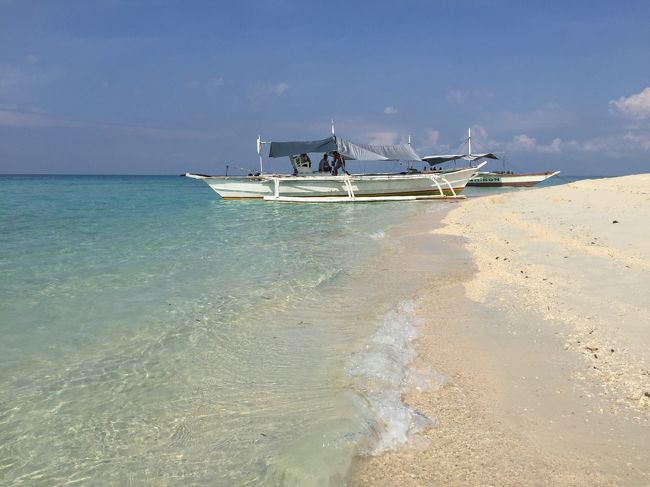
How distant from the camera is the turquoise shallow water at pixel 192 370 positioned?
3.09 meters

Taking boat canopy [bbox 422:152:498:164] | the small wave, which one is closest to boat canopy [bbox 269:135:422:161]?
boat canopy [bbox 422:152:498:164]

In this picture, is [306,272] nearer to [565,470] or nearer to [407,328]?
[407,328]

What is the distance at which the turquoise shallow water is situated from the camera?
309 centimetres

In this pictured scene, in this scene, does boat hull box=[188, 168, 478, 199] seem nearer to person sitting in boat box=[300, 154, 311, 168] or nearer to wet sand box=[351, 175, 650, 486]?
person sitting in boat box=[300, 154, 311, 168]

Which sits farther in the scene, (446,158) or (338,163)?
(446,158)

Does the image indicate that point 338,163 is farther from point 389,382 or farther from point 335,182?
point 389,382

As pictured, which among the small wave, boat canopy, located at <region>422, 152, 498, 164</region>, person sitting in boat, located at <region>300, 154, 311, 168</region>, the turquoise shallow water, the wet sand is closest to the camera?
the wet sand

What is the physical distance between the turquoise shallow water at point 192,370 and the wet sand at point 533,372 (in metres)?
0.42

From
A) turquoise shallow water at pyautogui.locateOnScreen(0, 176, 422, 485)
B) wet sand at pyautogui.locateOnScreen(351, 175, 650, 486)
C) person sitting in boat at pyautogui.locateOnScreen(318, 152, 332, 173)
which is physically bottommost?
turquoise shallow water at pyautogui.locateOnScreen(0, 176, 422, 485)

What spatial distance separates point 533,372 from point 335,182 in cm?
2539

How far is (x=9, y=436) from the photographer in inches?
136

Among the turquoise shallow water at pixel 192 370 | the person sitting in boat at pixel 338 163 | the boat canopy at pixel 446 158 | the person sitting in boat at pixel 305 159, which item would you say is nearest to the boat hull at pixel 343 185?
the person sitting in boat at pixel 338 163

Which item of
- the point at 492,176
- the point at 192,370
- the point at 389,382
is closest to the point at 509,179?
the point at 492,176

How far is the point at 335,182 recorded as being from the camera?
2895cm
